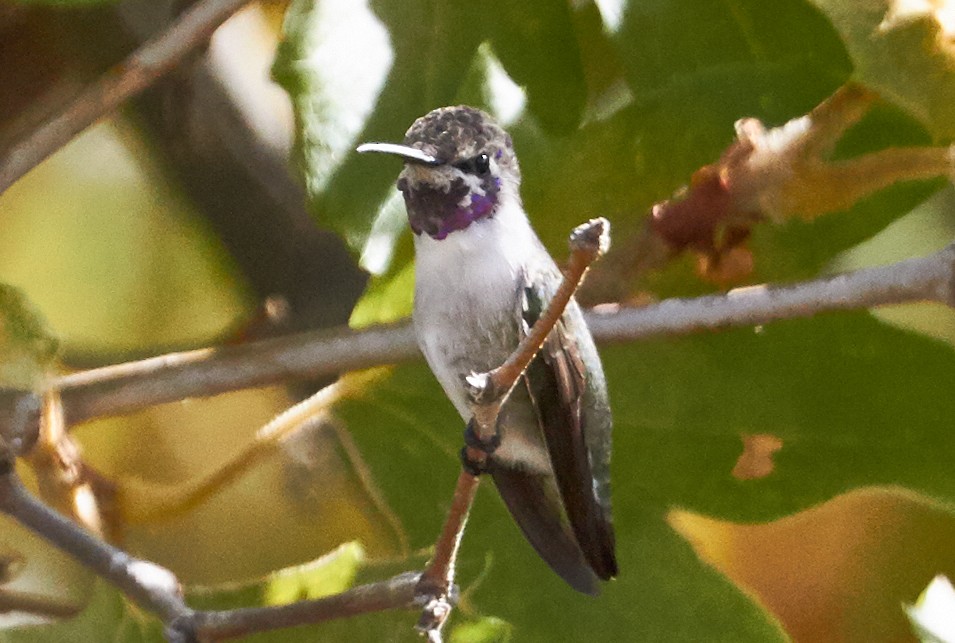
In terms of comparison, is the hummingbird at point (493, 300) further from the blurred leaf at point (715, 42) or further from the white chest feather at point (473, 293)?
the blurred leaf at point (715, 42)

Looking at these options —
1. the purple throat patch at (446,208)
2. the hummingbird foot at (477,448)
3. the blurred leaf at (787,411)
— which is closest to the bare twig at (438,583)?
the hummingbird foot at (477,448)

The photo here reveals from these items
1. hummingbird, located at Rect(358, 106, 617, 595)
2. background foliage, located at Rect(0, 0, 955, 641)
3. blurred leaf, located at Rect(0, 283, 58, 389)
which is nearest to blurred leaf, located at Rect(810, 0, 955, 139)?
background foliage, located at Rect(0, 0, 955, 641)

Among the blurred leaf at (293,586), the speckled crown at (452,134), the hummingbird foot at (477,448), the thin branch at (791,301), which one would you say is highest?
the speckled crown at (452,134)

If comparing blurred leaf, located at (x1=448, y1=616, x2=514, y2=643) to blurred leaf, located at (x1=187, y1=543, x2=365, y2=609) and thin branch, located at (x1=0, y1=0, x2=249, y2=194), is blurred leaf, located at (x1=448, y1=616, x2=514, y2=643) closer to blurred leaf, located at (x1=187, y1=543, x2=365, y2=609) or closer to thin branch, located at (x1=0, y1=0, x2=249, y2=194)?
blurred leaf, located at (x1=187, y1=543, x2=365, y2=609)

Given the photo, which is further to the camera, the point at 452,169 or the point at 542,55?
the point at 542,55

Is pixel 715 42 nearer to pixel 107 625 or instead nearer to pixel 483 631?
pixel 483 631

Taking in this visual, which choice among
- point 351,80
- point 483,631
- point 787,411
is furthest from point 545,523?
point 351,80

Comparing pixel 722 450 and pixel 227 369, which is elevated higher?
pixel 227 369
